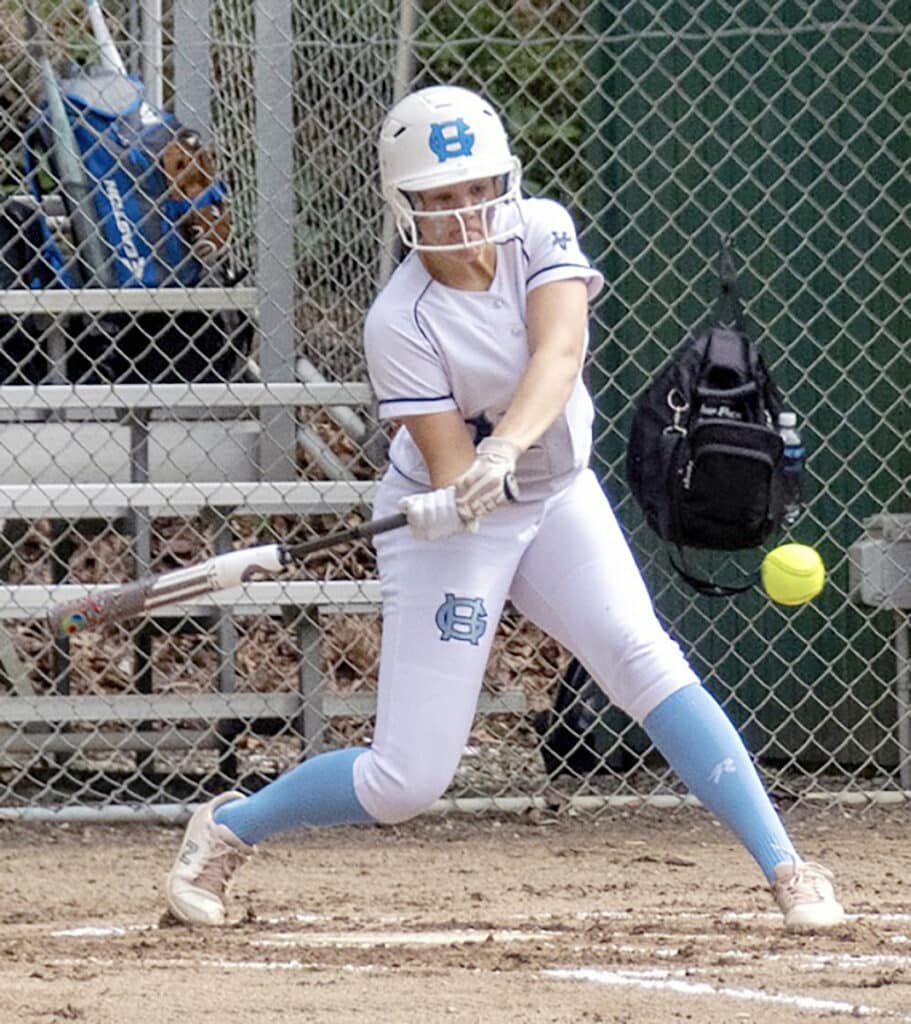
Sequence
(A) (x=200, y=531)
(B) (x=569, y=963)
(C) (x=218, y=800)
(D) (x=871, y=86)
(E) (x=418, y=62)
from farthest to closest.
Result: (A) (x=200, y=531) → (E) (x=418, y=62) → (D) (x=871, y=86) → (C) (x=218, y=800) → (B) (x=569, y=963)

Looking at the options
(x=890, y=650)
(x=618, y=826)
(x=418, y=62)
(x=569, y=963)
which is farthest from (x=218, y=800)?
(x=418, y=62)

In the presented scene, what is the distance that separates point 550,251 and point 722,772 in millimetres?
1070

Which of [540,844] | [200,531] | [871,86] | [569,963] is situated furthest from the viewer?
[200,531]

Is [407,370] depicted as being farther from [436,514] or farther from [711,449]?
[711,449]

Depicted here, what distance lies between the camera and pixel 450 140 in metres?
4.06

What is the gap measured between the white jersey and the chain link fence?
1.99 meters

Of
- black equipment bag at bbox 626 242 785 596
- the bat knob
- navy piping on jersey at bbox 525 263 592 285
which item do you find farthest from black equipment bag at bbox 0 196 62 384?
the bat knob

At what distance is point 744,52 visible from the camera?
652 centimetres

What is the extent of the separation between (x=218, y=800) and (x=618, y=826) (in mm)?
1893

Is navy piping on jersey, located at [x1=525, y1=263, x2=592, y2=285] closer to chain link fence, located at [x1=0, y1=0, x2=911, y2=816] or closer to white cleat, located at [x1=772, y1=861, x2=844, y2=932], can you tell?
white cleat, located at [x1=772, y1=861, x2=844, y2=932]

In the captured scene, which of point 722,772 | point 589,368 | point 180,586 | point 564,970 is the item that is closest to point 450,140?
point 180,586

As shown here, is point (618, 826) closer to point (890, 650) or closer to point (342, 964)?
point (890, 650)

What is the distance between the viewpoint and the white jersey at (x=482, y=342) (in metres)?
4.15

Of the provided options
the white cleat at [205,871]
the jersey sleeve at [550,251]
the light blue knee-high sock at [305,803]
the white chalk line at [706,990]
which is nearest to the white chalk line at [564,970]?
the white chalk line at [706,990]
